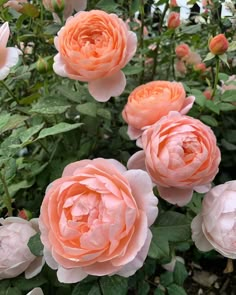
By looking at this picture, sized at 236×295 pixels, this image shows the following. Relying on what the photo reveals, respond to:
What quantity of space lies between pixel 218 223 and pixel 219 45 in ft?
1.01

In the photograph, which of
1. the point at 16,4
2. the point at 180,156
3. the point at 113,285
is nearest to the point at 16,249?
the point at 113,285

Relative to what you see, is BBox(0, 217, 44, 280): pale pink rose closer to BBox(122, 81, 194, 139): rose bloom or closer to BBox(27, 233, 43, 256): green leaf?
BBox(27, 233, 43, 256): green leaf

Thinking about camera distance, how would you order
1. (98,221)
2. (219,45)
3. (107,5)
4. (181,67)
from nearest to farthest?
1. (98,221)
2. (219,45)
3. (107,5)
4. (181,67)

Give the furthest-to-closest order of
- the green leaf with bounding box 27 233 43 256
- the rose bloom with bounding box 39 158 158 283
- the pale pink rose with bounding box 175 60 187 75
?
the pale pink rose with bounding box 175 60 187 75 → the green leaf with bounding box 27 233 43 256 → the rose bloom with bounding box 39 158 158 283

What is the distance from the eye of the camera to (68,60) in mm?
678

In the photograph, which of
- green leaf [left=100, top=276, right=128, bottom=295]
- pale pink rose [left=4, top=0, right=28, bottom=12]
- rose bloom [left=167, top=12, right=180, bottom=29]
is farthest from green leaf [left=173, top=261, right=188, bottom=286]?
pale pink rose [left=4, top=0, right=28, bottom=12]

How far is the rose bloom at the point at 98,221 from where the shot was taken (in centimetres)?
52

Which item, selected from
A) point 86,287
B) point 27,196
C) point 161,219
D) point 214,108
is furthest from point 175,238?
point 27,196

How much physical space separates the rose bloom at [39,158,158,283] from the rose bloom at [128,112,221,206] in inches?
1.5

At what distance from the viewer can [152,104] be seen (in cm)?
67

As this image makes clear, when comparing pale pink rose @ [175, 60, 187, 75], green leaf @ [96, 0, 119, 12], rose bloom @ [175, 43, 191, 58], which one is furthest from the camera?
pale pink rose @ [175, 60, 187, 75]

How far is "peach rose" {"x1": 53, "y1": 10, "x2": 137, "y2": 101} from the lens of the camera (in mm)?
667

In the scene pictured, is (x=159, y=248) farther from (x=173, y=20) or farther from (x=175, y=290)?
(x=173, y=20)

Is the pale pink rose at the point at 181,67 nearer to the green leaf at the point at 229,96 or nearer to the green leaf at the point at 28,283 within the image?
the green leaf at the point at 229,96
